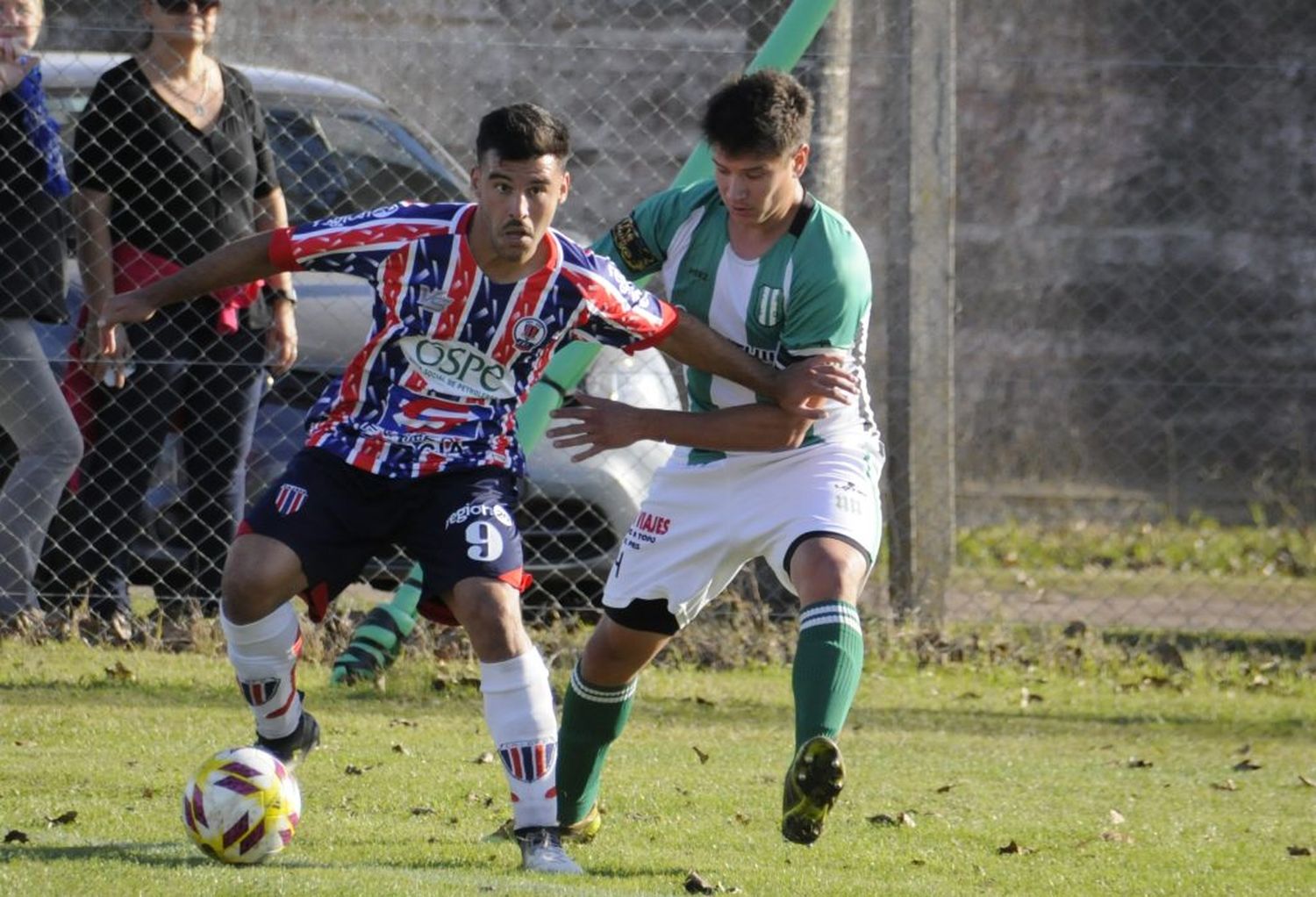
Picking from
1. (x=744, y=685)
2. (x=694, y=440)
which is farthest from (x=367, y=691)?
(x=694, y=440)

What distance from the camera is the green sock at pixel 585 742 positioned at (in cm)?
469

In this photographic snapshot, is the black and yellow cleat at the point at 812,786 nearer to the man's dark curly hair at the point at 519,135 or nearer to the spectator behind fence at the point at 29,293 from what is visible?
the man's dark curly hair at the point at 519,135

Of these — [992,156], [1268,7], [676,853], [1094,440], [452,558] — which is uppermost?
[1268,7]

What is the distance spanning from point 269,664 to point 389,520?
17.3 inches

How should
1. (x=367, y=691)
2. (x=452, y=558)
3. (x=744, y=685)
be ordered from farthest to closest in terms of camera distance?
(x=744, y=685)
(x=367, y=691)
(x=452, y=558)

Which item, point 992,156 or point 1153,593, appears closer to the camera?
point 1153,593

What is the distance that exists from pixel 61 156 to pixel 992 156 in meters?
6.48

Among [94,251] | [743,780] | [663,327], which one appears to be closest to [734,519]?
[663,327]

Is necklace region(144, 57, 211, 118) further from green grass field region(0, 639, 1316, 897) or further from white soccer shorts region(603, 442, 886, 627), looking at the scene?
white soccer shorts region(603, 442, 886, 627)

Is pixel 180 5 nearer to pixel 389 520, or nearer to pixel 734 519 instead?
pixel 389 520

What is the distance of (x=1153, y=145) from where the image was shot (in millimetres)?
11789

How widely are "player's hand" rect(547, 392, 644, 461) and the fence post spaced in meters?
3.69

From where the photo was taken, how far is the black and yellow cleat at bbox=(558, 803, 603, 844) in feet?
15.3

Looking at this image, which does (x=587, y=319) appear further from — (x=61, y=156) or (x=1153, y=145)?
(x=1153, y=145)
